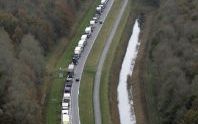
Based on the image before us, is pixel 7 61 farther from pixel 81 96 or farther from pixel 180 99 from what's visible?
pixel 180 99

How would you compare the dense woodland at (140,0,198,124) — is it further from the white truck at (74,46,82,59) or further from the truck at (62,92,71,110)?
the truck at (62,92,71,110)

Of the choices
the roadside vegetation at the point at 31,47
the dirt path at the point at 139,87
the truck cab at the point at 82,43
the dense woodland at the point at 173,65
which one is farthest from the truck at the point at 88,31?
the dense woodland at the point at 173,65

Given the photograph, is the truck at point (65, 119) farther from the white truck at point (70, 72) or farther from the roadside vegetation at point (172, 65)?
the roadside vegetation at point (172, 65)

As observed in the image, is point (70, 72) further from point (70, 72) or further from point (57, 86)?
point (57, 86)

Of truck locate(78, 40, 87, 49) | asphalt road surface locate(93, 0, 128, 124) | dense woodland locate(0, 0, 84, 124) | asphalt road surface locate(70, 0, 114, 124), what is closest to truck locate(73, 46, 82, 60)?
asphalt road surface locate(70, 0, 114, 124)

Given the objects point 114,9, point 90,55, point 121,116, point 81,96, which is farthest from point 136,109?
point 114,9

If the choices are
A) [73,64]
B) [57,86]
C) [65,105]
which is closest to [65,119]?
[65,105]
